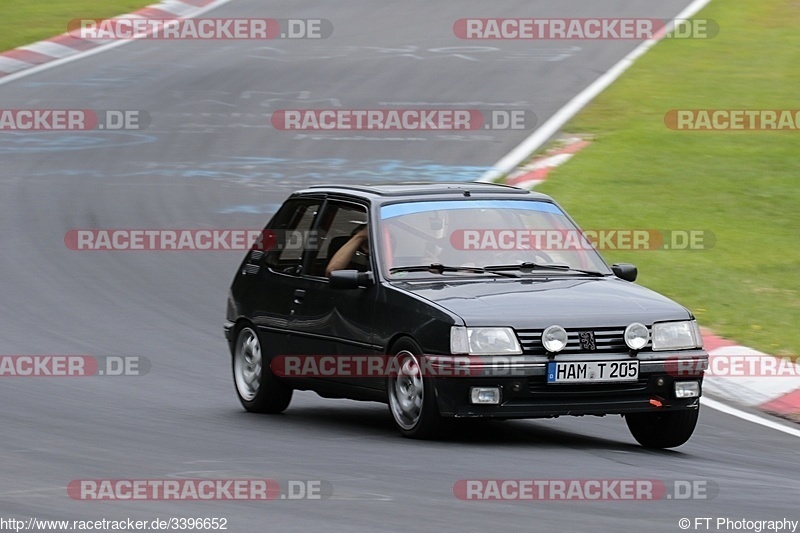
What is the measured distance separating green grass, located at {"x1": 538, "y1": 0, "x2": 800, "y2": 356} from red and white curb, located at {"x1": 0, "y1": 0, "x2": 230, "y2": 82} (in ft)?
34.2

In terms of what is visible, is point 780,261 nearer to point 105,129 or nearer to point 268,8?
point 105,129

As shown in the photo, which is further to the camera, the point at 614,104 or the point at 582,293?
the point at 614,104

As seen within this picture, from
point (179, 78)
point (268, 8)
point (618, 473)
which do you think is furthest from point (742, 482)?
point (268, 8)

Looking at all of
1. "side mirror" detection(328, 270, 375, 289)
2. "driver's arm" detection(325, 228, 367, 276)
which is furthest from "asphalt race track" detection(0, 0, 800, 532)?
"driver's arm" detection(325, 228, 367, 276)

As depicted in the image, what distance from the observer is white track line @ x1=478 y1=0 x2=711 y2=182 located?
20594mm

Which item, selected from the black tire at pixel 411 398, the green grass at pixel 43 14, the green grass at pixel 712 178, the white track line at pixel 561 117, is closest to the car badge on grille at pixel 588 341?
the black tire at pixel 411 398

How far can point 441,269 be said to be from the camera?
32.4ft

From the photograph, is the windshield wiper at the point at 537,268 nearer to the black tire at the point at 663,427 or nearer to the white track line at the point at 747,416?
the black tire at the point at 663,427

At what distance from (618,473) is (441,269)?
216 centimetres

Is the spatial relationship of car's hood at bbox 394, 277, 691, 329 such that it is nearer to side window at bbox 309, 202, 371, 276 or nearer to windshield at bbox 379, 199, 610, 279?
windshield at bbox 379, 199, 610, 279

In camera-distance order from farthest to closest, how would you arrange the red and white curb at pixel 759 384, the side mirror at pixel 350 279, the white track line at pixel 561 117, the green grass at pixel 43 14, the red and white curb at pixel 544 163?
the green grass at pixel 43 14 → the white track line at pixel 561 117 → the red and white curb at pixel 544 163 → the red and white curb at pixel 759 384 → the side mirror at pixel 350 279

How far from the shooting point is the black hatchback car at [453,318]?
8984 millimetres

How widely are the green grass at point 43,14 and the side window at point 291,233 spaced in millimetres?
19638

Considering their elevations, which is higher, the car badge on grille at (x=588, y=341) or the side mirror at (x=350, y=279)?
the side mirror at (x=350, y=279)
